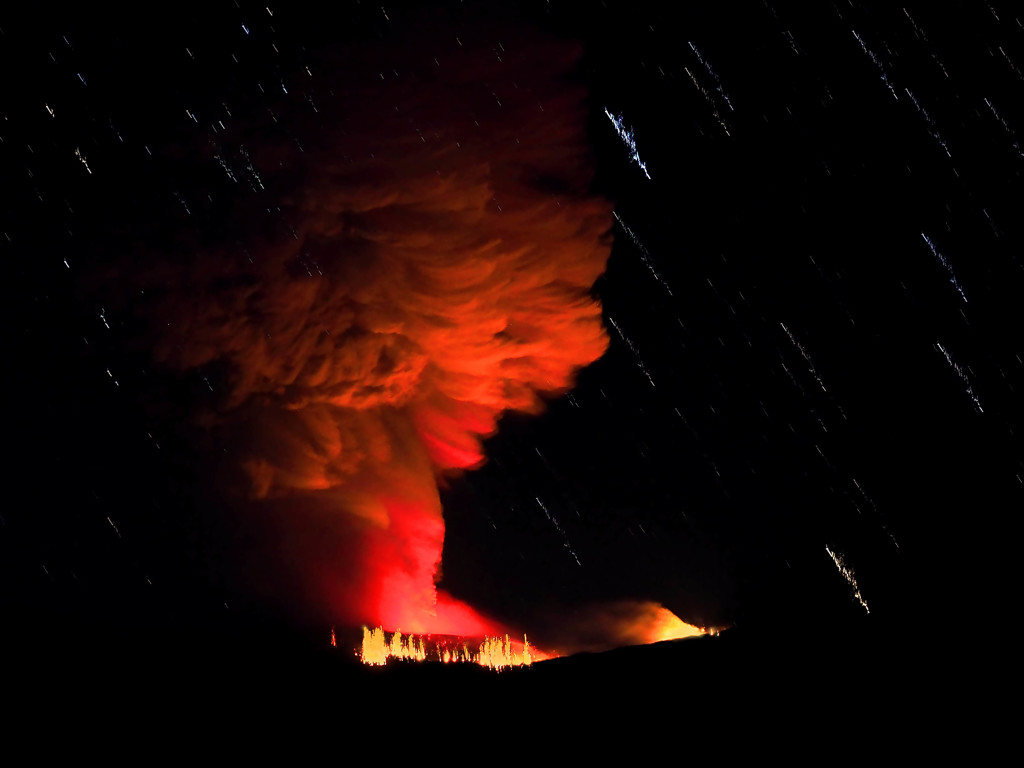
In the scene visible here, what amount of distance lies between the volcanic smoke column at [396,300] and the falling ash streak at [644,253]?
593 millimetres

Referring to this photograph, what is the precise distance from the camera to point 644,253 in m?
9.70

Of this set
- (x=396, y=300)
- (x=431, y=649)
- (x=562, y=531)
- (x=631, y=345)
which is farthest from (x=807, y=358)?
(x=431, y=649)

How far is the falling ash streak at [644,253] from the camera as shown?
31.0 feet

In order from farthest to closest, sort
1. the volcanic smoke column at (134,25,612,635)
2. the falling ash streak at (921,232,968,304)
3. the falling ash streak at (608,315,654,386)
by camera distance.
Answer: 1. the falling ash streak at (608,315,654,386)
2. the falling ash streak at (921,232,968,304)
3. the volcanic smoke column at (134,25,612,635)

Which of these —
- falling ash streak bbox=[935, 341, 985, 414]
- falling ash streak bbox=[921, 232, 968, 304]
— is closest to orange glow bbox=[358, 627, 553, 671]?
falling ash streak bbox=[935, 341, 985, 414]

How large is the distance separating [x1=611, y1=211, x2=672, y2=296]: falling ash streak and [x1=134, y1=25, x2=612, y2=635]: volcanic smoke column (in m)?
0.59

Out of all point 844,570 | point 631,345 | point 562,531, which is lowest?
point 844,570

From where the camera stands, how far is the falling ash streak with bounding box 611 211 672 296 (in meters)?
9.46

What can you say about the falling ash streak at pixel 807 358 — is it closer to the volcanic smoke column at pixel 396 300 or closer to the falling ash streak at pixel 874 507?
the falling ash streak at pixel 874 507

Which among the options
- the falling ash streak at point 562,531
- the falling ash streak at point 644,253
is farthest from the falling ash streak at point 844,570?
the falling ash streak at point 644,253

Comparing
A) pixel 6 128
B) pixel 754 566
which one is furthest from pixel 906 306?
pixel 6 128

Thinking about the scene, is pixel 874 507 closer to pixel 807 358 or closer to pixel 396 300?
pixel 807 358

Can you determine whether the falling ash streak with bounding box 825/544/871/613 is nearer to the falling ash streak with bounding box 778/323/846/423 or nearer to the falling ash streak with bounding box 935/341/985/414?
the falling ash streak with bounding box 778/323/846/423

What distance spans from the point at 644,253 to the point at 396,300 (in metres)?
3.57
